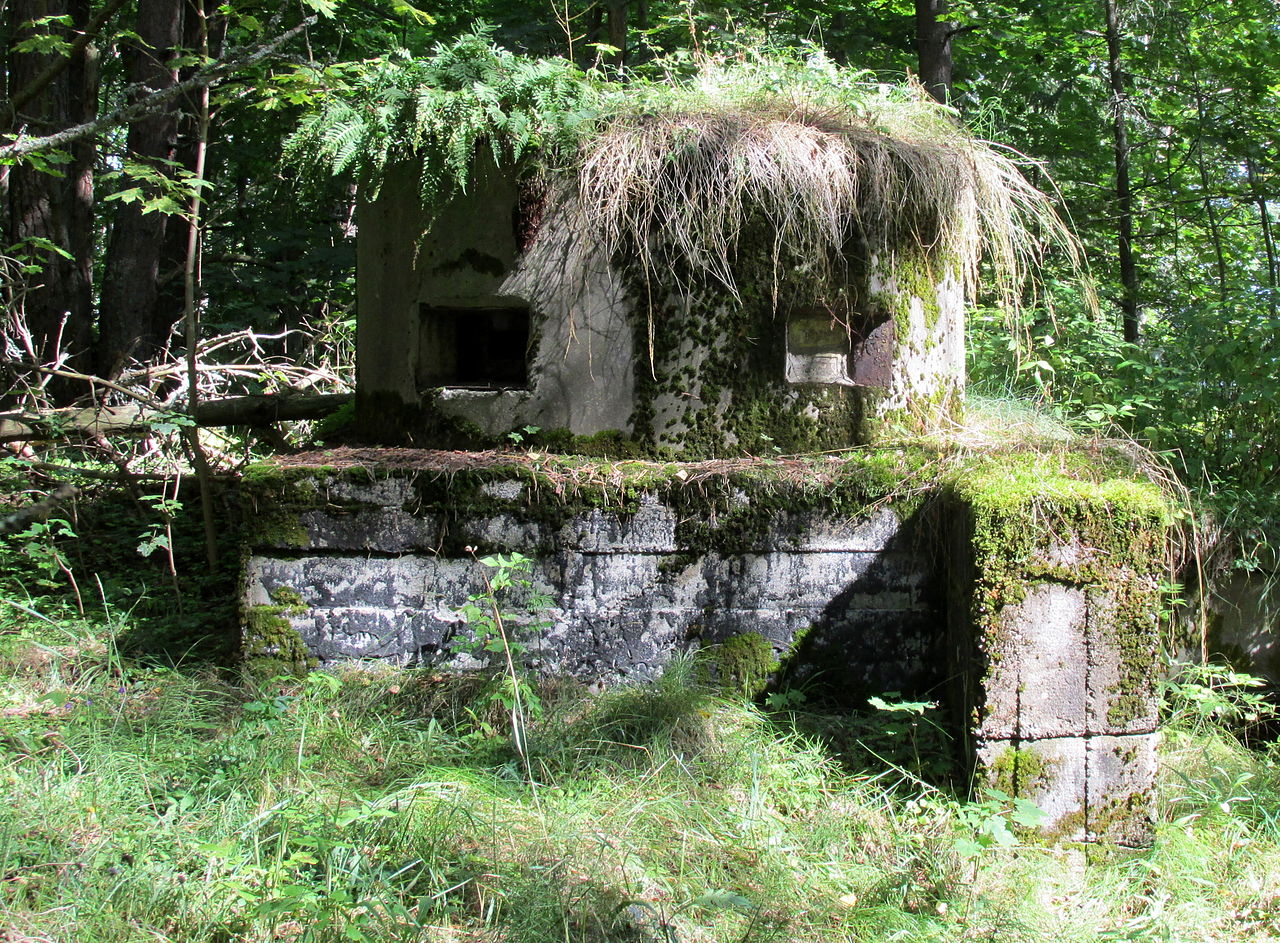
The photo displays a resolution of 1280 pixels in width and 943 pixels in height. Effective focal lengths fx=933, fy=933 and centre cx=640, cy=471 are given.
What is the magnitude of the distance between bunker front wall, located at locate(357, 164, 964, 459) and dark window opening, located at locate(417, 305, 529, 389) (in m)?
0.03

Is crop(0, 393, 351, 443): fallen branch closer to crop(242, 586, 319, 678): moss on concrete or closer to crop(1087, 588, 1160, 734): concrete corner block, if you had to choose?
crop(242, 586, 319, 678): moss on concrete

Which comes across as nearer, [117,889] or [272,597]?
[117,889]

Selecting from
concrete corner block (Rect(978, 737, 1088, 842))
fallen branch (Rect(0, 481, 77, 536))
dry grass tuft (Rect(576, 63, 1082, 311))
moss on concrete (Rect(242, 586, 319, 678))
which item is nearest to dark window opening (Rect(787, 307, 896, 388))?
dry grass tuft (Rect(576, 63, 1082, 311))

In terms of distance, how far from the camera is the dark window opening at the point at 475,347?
4.32 m

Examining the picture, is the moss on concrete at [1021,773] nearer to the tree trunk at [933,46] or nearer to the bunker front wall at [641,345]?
the bunker front wall at [641,345]

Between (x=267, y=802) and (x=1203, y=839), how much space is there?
319 cm

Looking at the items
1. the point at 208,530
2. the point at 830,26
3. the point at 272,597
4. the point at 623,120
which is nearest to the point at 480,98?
the point at 623,120

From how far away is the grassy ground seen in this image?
8.07ft

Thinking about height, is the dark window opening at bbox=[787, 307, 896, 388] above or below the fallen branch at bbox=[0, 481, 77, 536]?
above

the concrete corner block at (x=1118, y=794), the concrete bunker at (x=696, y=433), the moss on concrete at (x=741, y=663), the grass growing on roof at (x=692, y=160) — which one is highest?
the grass growing on roof at (x=692, y=160)

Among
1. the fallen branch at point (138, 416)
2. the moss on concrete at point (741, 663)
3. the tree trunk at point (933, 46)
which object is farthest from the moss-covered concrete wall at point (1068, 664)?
the tree trunk at point (933, 46)

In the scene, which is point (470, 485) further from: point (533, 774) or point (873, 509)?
point (873, 509)

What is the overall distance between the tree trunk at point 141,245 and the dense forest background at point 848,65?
17mm

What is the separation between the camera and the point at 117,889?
8.00 ft
